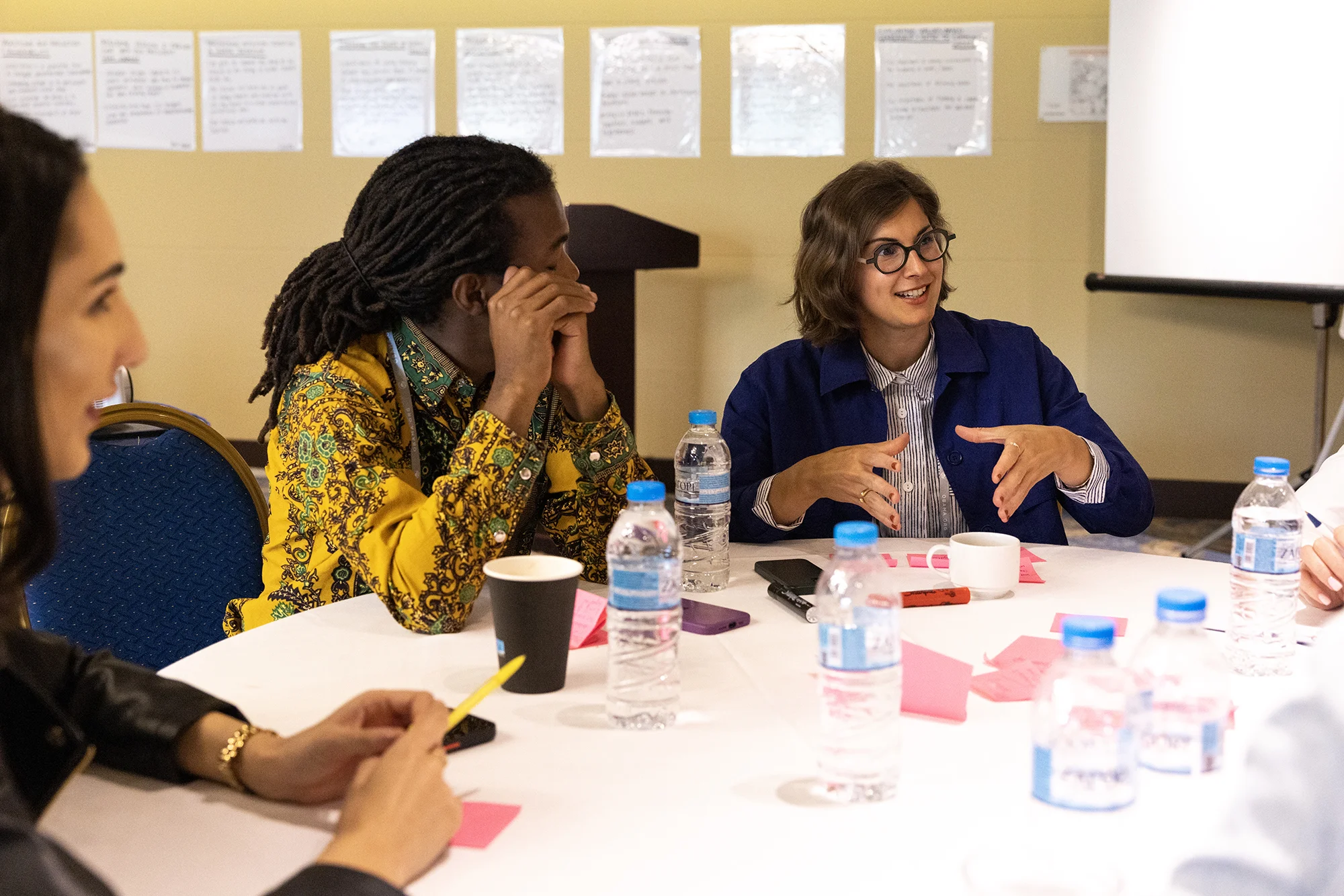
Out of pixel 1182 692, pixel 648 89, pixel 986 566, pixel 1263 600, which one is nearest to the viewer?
pixel 1182 692

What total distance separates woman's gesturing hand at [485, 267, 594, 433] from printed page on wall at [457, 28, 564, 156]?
10.1 feet

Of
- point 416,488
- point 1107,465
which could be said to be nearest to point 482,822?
point 416,488

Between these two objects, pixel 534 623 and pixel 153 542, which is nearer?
pixel 534 623

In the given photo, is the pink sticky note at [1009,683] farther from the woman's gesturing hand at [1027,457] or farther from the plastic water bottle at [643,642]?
the woman's gesturing hand at [1027,457]

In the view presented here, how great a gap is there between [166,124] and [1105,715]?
477cm

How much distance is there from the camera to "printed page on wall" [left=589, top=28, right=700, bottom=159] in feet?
15.0

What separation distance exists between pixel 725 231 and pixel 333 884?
4018 mm

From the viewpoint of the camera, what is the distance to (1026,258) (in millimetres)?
4516

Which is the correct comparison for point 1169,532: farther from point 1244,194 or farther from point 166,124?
point 166,124

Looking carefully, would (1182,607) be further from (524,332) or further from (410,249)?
(410,249)

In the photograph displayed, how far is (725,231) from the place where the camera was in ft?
15.2

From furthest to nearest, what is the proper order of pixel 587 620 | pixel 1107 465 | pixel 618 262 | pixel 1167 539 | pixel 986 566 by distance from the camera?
pixel 1167 539
pixel 618 262
pixel 1107 465
pixel 986 566
pixel 587 620

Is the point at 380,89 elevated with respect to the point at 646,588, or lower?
elevated

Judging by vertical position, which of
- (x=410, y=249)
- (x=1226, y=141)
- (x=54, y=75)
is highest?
(x=54, y=75)
